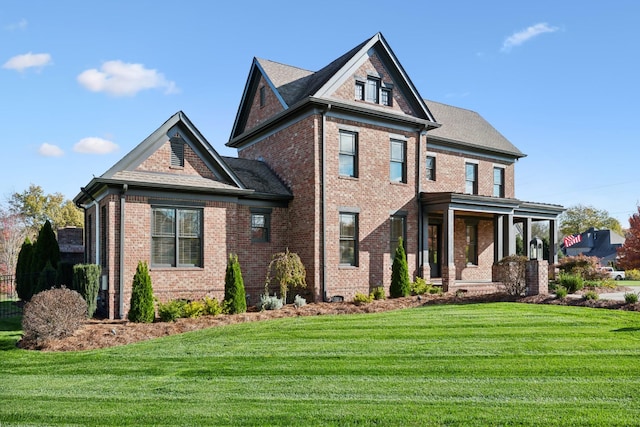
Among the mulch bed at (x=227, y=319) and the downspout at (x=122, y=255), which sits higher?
the downspout at (x=122, y=255)

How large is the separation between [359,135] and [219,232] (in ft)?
21.4

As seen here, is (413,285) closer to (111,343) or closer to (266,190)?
(266,190)

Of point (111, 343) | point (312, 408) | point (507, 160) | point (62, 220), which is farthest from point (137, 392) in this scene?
point (62, 220)

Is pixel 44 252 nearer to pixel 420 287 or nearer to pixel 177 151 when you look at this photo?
pixel 177 151

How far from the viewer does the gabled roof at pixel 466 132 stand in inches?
911

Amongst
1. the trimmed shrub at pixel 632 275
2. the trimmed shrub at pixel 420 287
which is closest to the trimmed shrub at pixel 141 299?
the trimmed shrub at pixel 420 287

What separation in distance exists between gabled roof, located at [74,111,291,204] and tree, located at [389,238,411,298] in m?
5.59

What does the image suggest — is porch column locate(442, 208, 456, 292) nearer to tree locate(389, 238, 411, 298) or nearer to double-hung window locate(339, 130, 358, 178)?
tree locate(389, 238, 411, 298)

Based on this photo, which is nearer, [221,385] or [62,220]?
[221,385]

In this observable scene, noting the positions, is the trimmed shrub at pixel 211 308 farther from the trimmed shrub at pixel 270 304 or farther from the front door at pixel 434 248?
the front door at pixel 434 248

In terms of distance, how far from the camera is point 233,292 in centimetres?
1455

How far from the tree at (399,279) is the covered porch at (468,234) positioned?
6.40 feet

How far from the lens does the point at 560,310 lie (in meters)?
13.9

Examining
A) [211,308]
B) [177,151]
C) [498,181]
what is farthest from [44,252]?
[498,181]
